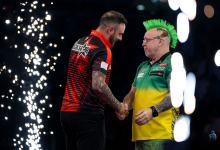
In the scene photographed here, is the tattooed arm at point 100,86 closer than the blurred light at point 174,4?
Yes

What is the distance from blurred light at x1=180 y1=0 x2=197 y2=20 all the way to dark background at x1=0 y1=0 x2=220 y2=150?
4.0 inches

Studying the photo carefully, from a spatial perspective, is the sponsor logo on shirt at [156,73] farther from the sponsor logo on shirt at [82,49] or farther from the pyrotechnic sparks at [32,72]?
the pyrotechnic sparks at [32,72]

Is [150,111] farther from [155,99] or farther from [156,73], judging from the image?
[156,73]

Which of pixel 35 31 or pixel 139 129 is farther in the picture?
pixel 35 31

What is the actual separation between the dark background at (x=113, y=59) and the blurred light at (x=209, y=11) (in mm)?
54

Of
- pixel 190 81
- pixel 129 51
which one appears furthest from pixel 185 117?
pixel 129 51

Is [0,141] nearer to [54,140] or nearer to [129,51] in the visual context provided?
[54,140]

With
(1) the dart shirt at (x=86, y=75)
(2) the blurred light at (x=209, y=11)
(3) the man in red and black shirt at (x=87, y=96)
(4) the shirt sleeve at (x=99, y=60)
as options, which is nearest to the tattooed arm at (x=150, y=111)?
(3) the man in red and black shirt at (x=87, y=96)

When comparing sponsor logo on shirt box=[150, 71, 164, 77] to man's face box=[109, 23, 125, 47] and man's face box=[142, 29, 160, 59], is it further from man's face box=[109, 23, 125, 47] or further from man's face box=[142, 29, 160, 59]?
man's face box=[109, 23, 125, 47]

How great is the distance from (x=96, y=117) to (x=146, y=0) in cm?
222

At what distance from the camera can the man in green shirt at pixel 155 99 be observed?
1455 mm

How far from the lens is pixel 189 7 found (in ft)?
11.6

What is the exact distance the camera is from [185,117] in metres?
3.48

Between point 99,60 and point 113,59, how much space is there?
5.51 ft
